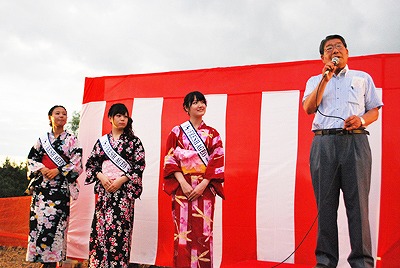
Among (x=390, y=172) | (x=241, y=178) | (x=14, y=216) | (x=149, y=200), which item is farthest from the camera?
(x=14, y=216)

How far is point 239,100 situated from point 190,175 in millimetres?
1039

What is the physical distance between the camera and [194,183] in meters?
3.05

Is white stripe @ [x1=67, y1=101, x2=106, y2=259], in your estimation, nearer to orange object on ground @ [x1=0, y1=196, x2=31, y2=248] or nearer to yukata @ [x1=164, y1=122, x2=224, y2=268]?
orange object on ground @ [x1=0, y1=196, x2=31, y2=248]

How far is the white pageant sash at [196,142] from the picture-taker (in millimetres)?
3074

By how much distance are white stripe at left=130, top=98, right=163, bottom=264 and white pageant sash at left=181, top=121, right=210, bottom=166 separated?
95 centimetres

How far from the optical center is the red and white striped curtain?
324cm

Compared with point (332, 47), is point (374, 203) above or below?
below

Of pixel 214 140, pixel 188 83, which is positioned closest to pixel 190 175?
pixel 214 140

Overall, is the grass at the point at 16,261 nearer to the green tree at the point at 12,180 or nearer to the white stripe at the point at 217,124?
the white stripe at the point at 217,124

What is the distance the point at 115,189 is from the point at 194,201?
78cm

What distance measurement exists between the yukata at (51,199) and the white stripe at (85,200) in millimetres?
476

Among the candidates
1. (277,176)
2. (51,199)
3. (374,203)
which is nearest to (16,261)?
(51,199)

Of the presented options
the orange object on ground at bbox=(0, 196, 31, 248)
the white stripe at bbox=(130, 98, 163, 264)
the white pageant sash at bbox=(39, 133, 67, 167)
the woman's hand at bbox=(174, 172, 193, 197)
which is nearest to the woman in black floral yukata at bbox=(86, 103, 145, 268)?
the white pageant sash at bbox=(39, 133, 67, 167)

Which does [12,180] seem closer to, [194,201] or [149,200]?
[149,200]
